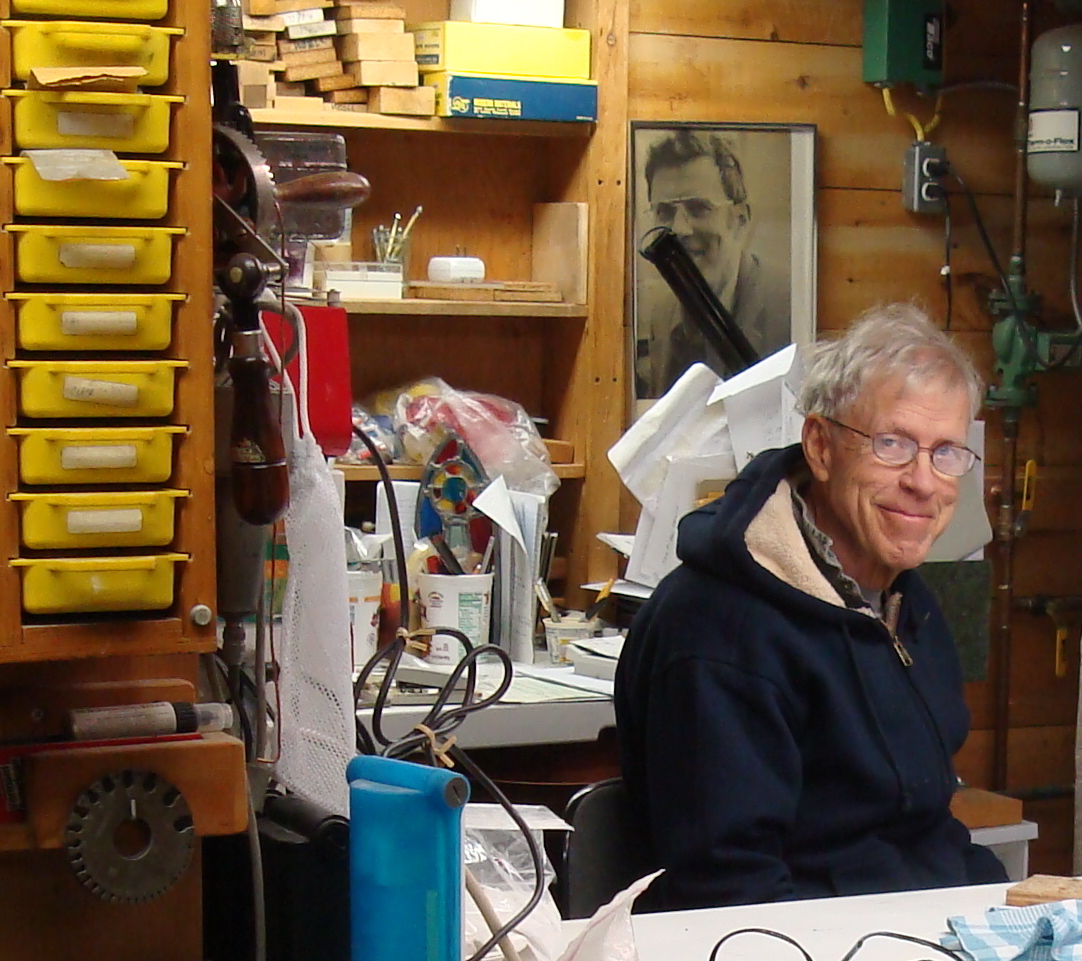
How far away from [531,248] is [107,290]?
6.99 ft

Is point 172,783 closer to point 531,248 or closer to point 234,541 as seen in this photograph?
point 234,541

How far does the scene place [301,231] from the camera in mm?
1146

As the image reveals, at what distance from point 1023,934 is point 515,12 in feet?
6.43

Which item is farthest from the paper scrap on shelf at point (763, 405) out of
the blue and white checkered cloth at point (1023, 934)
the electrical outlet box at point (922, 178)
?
the blue and white checkered cloth at point (1023, 934)

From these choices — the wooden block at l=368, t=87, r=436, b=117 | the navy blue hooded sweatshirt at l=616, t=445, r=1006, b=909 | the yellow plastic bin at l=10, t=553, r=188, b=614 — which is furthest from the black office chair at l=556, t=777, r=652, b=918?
the wooden block at l=368, t=87, r=436, b=117

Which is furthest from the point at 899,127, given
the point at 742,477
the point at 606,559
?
the point at 742,477

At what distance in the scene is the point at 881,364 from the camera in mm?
1833

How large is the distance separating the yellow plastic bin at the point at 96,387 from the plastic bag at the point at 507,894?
0.35 m

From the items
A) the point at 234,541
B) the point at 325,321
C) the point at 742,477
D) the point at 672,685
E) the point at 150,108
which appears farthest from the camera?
the point at 742,477

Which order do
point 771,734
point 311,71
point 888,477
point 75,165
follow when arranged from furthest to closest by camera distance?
point 311,71, point 888,477, point 771,734, point 75,165

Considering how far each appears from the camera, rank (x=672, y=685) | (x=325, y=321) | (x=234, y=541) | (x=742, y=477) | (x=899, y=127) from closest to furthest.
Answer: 1. (x=234, y=541)
2. (x=325, y=321)
3. (x=672, y=685)
4. (x=742, y=477)
5. (x=899, y=127)

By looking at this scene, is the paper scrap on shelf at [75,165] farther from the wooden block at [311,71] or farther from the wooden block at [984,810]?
the wooden block at [984,810]

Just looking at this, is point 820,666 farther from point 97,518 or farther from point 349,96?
point 349,96

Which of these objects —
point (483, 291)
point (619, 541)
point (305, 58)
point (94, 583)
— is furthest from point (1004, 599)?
point (94, 583)
